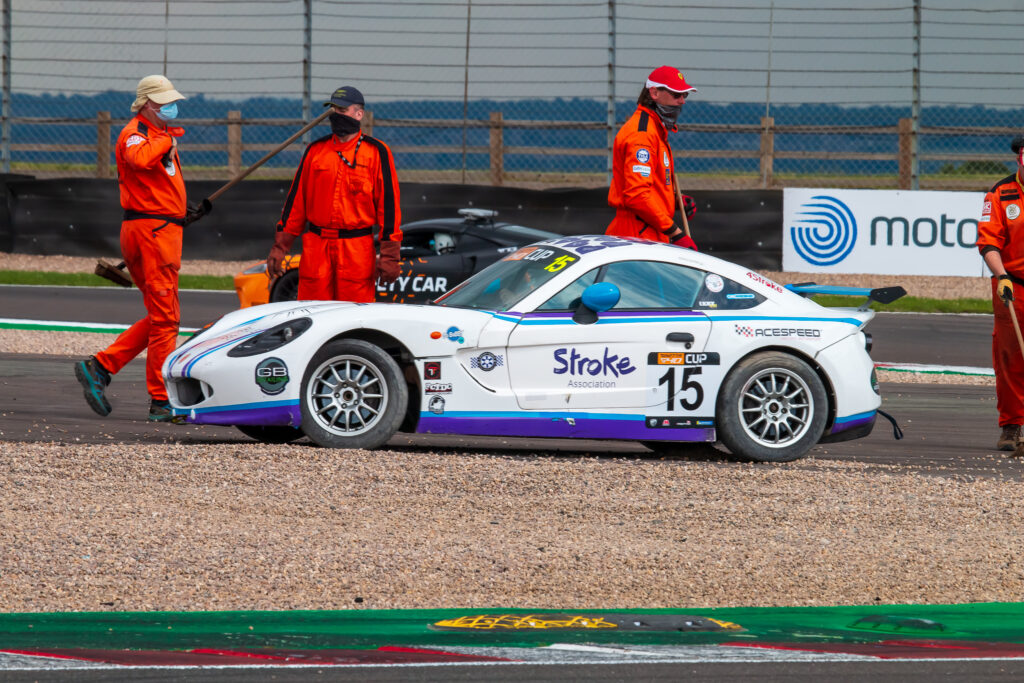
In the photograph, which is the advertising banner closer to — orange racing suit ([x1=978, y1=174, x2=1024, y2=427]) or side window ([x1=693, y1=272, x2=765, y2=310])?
orange racing suit ([x1=978, y1=174, x2=1024, y2=427])

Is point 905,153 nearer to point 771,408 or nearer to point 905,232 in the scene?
point 905,232

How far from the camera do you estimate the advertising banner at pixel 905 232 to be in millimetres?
18016

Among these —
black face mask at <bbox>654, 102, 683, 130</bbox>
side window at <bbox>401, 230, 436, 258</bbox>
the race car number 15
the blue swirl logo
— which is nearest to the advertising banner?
the blue swirl logo

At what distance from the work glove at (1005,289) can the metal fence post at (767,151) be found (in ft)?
42.0

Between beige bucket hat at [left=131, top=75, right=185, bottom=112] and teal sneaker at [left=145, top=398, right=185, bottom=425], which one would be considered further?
beige bucket hat at [left=131, top=75, right=185, bottom=112]

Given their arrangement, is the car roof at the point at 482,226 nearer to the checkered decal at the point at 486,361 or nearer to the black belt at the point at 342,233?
the black belt at the point at 342,233

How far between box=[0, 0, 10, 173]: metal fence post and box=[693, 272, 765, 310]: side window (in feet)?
50.4

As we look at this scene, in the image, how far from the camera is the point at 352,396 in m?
7.93

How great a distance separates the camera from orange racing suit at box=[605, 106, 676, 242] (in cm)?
948

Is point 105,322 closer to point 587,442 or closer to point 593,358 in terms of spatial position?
point 587,442

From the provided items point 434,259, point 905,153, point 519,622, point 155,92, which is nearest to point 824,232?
point 905,153

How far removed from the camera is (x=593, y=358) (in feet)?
26.5

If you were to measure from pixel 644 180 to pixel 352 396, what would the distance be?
2.65 metres

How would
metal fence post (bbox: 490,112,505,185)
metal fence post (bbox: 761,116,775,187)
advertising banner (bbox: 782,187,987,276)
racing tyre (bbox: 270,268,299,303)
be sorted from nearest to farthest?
racing tyre (bbox: 270,268,299,303) < advertising banner (bbox: 782,187,987,276) < metal fence post (bbox: 761,116,775,187) < metal fence post (bbox: 490,112,505,185)
